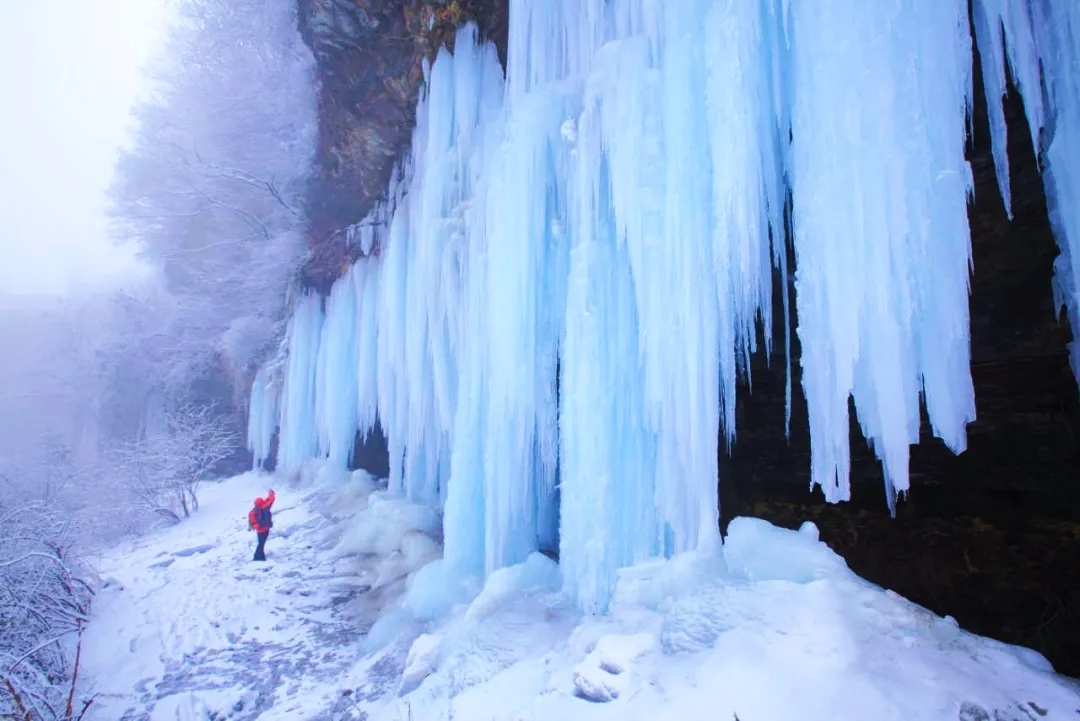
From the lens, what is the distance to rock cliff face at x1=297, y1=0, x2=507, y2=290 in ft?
21.7

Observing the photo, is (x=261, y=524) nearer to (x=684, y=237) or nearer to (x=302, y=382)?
(x=302, y=382)

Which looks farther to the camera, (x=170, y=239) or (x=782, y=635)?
(x=170, y=239)

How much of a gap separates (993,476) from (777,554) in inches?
55.3

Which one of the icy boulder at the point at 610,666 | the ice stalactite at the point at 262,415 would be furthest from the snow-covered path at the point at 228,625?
the ice stalactite at the point at 262,415

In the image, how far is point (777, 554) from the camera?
369 centimetres

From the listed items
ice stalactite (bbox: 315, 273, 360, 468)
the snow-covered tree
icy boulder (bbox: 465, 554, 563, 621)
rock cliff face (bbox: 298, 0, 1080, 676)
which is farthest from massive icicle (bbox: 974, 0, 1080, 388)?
the snow-covered tree

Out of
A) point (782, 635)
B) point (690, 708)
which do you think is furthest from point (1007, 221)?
point (690, 708)

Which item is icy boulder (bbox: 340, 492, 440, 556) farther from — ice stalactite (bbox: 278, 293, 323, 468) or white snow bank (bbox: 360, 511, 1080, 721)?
ice stalactite (bbox: 278, 293, 323, 468)

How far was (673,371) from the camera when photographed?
156 inches

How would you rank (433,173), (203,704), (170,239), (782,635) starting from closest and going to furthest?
1. (782,635)
2. (203,704)
3. (433,173)
4. (170,239)

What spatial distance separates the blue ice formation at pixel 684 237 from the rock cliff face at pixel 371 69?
439mm

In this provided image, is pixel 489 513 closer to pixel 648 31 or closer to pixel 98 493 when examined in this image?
pixel 648 31

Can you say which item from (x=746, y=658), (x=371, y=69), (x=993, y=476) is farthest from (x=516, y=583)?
(x=371, y=69)

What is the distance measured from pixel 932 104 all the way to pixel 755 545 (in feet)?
9.55
